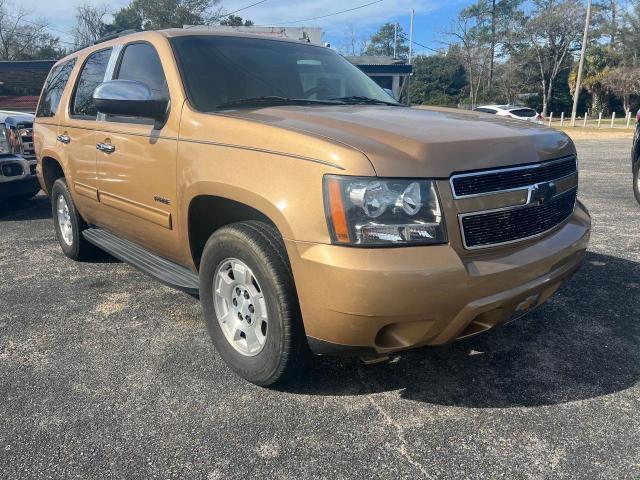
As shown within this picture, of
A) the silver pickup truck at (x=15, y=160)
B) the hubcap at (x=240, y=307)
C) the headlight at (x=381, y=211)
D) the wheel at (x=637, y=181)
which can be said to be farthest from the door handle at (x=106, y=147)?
the wheel at (x=637, y=181)

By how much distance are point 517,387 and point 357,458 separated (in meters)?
1.02

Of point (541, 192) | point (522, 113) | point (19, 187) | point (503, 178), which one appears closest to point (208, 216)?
point (503, 178)

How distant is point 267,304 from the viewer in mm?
2506

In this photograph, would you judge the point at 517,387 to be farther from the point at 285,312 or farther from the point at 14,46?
the point at 14,46

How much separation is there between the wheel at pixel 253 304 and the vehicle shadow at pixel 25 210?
5239mm

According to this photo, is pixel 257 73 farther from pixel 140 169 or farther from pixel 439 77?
pixel 439 77

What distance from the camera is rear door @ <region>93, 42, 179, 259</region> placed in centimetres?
314

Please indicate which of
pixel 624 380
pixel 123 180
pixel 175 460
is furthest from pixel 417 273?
pixel 123 180

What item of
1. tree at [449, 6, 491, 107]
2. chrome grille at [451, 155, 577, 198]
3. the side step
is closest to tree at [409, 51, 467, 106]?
tree at [449, 6, 491, 107]

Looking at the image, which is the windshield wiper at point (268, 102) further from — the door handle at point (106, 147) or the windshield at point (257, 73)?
the door handle at point (106, 147)

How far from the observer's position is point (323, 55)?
406 centimetres

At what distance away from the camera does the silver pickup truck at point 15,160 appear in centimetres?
655

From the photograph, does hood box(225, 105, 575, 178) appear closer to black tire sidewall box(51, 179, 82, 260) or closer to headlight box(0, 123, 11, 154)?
black tire sidewall box(51, 179, 82, 260)

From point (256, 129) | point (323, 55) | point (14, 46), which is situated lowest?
point (256, 129)
